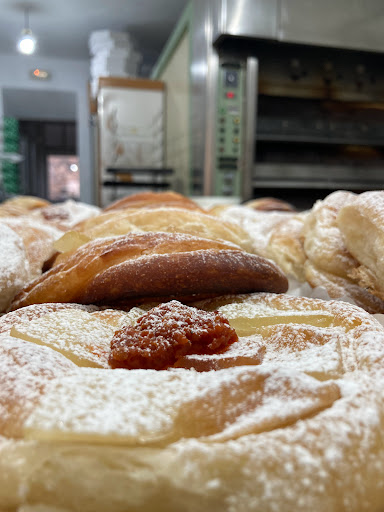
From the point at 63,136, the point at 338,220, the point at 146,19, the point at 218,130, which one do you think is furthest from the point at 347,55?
the point at 63,136

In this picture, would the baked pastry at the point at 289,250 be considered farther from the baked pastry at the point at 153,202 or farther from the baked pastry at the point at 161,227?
the baked pastry at the point at 153,202

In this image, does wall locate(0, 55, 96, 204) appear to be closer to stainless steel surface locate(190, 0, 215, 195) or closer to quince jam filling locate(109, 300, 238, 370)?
stainless steel surface locate(190, 0, 215, 195)

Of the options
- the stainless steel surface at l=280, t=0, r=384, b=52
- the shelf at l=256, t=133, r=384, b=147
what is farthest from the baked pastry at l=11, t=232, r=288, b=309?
the stainless steel surface at l=280, t=0, r=384, b=52

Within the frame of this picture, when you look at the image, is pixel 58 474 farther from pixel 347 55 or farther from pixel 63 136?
pixel 63 136

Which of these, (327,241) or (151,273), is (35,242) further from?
(327,241)

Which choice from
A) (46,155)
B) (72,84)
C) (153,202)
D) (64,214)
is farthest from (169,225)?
(46,155)
